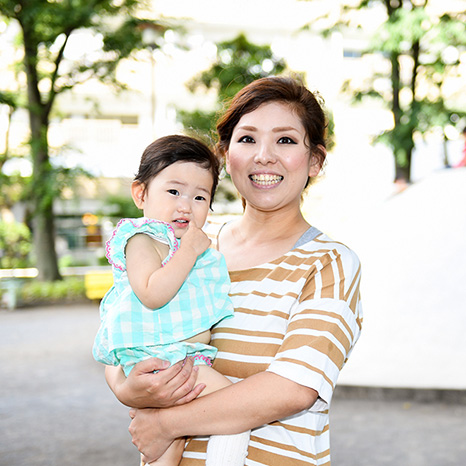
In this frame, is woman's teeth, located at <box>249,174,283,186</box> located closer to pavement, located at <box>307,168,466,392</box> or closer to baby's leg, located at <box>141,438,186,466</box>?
baby's leg, located at <box>141,438,186,466</box>

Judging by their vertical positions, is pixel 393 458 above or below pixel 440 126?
below

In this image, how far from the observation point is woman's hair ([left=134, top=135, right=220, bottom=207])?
2.06 metres

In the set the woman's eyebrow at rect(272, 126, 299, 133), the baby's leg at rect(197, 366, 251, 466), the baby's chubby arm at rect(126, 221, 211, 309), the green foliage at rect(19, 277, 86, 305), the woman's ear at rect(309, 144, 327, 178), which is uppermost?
the woman's eyebrow at rect(272, 126, 299, 133)

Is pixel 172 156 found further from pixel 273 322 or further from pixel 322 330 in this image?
pixel 322 330

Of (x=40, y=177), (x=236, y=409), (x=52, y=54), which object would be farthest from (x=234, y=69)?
(x=236, y=409)

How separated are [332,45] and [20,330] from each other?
21.7 metres

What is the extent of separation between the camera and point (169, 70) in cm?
2758

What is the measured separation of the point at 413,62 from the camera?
14703mm

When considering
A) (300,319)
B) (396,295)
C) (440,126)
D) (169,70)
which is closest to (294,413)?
(300,319)

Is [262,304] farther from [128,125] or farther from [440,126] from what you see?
[128,125]

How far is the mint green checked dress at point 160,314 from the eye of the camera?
186 cm

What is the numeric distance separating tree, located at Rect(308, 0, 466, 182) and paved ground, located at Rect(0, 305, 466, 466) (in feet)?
27.8

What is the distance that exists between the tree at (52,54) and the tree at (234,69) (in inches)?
66.6

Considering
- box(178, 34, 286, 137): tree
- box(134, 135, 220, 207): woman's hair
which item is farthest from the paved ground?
box(178, 34, 286, 137): tree
